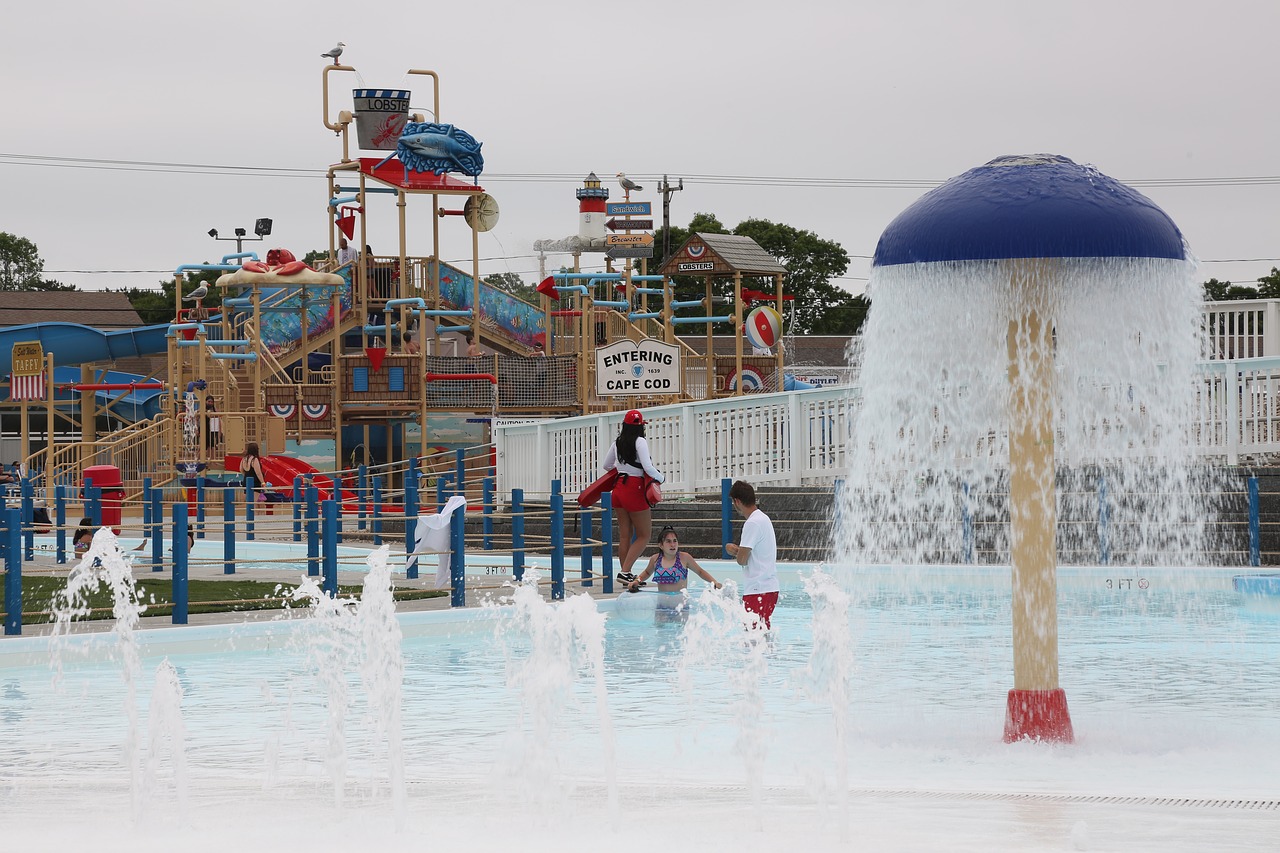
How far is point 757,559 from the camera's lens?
472 inches

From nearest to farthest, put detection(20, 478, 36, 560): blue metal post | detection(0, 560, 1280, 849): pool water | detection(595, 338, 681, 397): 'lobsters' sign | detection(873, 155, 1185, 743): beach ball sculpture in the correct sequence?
1. detection(0, 560, 1280, 849): pool water
2. detection(873, 155, 1185, 743): beach ball sculpture
3. detection(20, 478, 36, 560): blue metal post
4. detection(595, 338, 681, 397): 'lobsters' sign

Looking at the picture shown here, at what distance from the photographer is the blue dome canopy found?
26.3ft

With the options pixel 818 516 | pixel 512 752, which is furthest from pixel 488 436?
pixel 512 752

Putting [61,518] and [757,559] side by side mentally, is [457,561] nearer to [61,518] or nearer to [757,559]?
[757,559]

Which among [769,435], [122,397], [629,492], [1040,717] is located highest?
[122,397]

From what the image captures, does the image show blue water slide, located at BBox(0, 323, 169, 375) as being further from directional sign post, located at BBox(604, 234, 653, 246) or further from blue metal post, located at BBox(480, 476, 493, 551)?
blue metal post, located at BBox(480, 476, 493, 551)

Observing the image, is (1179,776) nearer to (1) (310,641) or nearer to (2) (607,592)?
(1) (310,641)

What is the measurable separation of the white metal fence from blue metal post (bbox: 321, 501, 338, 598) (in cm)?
742

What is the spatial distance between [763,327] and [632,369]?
424 inches

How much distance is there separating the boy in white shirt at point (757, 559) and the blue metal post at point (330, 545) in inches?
160

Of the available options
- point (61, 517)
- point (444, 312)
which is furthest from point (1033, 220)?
point (444, 312)

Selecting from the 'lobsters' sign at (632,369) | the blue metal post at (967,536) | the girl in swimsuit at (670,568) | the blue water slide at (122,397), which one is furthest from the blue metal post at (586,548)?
the blue water slide at (122,397)

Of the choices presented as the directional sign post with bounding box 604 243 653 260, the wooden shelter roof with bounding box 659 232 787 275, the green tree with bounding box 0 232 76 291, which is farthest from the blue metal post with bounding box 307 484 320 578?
the green tree with bounding box 0 232 76 291

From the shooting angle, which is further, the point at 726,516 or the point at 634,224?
the point at 634,224
